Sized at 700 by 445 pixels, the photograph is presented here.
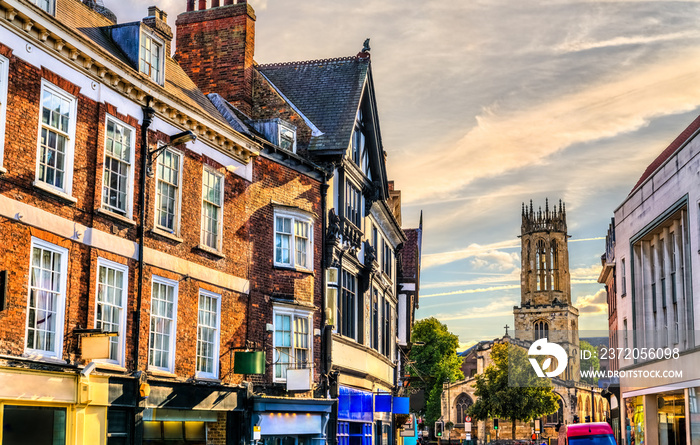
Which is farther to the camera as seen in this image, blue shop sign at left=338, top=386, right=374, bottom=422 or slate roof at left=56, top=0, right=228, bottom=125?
blue shop sign at left=338, top=386, right=374, bottom=422

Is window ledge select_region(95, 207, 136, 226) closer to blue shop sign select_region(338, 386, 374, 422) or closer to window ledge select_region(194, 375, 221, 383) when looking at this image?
window ledge select_region(194, 375, 221, 383)

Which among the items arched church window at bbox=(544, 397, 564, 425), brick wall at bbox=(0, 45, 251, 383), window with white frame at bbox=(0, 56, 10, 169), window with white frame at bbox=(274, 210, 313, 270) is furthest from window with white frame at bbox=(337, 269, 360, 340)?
arched church window at bbox=(544, 397, 564, 425)

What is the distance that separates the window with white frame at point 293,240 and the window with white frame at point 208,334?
9.97 ft

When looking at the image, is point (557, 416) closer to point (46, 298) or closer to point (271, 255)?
point (271, 255)

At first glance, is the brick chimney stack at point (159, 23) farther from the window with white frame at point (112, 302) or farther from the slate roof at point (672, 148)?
the slate roof at point (672, 148)

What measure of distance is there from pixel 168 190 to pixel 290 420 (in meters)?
7.30

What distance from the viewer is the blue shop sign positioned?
90.1 ft

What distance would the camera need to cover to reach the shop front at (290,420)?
21984mm

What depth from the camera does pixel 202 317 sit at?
20672 mm

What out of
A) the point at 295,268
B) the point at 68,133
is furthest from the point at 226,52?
the point at 68,133

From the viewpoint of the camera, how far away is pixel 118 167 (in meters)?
18.1

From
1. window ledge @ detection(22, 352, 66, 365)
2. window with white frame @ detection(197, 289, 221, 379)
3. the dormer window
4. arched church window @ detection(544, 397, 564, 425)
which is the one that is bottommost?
arched church window @ detection(544, 397, 564, 425)

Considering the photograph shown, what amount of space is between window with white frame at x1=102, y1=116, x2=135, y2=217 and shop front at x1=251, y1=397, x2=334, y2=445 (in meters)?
6.46

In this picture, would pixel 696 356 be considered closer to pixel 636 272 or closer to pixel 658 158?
pixel 636 272
